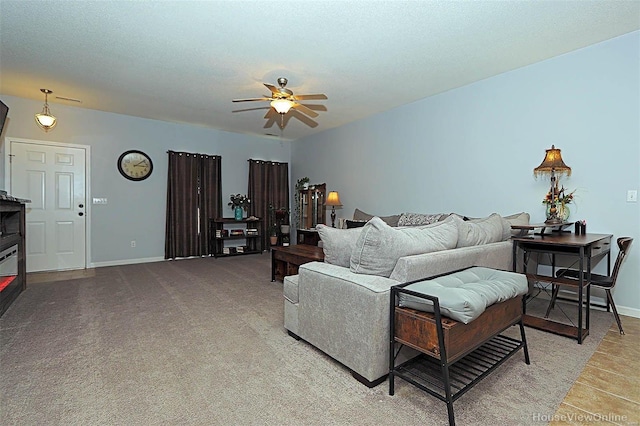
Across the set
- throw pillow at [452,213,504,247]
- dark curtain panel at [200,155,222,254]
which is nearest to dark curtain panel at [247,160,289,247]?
dark curtain panel at [200,155,222,254]

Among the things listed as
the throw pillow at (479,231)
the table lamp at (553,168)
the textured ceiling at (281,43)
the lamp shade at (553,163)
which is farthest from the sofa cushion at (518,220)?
the textured ceiling at (281,43)

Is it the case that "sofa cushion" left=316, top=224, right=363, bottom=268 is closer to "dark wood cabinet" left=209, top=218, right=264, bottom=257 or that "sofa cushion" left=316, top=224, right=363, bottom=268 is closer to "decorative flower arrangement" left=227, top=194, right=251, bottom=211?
"dark wood cabinet" left=209, top=218, right=264, bottom=257

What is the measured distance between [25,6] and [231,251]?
477cm

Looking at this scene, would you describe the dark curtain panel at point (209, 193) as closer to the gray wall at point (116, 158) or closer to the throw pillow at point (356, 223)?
the gray wall at point (116, 158)

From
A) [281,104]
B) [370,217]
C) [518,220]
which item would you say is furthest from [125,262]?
[518,220]

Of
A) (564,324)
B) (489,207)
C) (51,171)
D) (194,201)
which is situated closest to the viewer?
(564,324)

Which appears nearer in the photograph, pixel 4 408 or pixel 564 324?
pixel 4 408

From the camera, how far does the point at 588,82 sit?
3258 mm

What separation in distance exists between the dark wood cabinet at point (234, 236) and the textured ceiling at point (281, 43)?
2.74 meters

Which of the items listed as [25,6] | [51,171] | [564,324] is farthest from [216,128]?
[564,324]

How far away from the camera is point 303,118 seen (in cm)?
586

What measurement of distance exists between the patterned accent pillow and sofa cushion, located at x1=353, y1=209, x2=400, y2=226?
157 mm

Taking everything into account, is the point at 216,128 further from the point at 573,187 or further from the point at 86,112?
the point at 573,187

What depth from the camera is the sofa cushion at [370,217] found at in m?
4.93
